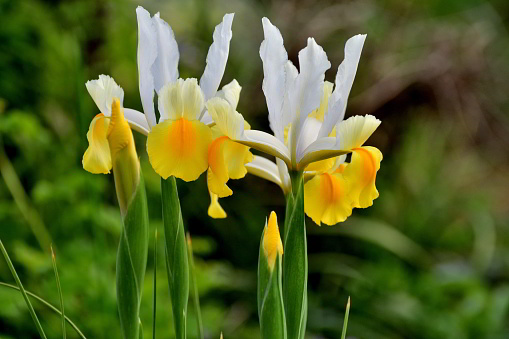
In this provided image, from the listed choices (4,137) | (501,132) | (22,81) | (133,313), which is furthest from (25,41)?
(501,132)

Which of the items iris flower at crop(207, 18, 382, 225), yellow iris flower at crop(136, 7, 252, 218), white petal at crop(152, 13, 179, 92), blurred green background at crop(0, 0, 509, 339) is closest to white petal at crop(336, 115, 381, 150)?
iris flower at crop(207, 18, 382, 225)

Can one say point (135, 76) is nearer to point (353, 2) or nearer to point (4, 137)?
point (4, 137)

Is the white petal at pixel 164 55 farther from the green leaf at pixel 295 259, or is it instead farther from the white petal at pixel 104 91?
the green leaf at pixel 295 259

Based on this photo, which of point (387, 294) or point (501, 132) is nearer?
point (387, 294)

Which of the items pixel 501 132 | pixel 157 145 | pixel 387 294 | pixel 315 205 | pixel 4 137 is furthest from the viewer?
pixel 501 132

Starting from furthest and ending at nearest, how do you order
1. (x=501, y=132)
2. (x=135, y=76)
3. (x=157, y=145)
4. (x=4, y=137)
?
(x=501, y=132) < (x=135, y=76) < (x=4, y=137) < (x=157, y=145)

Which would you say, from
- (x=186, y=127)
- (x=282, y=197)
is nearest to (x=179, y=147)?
(x=186, y=127)
